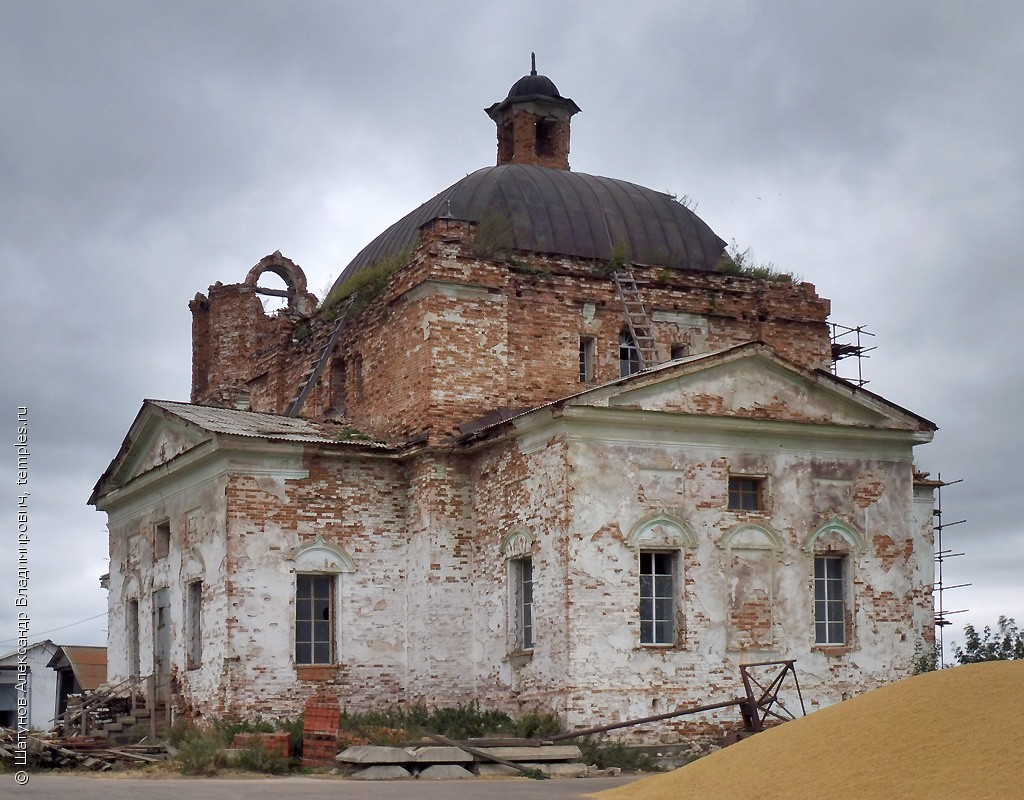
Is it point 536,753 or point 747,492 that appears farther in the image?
point 747,492

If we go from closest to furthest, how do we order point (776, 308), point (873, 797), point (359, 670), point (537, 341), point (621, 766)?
point (873, 797)
point (621, 766)
point (359, 670)
point (537, 341)
point (776, 308)

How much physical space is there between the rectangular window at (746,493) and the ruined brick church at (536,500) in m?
0.03

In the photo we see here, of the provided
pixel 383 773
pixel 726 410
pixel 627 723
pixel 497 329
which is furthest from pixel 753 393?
pixel 383 773

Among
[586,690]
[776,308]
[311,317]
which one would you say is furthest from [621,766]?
[311,317]

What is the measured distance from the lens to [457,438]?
69.2 ft

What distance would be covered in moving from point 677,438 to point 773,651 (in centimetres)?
308

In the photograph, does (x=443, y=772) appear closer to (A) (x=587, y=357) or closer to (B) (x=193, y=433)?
(B) (x=193, y=433)

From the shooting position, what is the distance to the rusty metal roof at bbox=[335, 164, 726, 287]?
23.6 meters

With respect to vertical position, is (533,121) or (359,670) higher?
(533,121)

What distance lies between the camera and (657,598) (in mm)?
19156

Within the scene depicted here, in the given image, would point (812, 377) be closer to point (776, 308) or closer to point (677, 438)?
point (677, 438)

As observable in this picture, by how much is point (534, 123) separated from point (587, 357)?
623cm

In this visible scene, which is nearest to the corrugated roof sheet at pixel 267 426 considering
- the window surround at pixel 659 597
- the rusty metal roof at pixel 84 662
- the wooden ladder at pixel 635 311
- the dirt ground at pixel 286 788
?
the wooden ladder at pixel 635 311

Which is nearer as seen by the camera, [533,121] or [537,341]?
[537,341]
